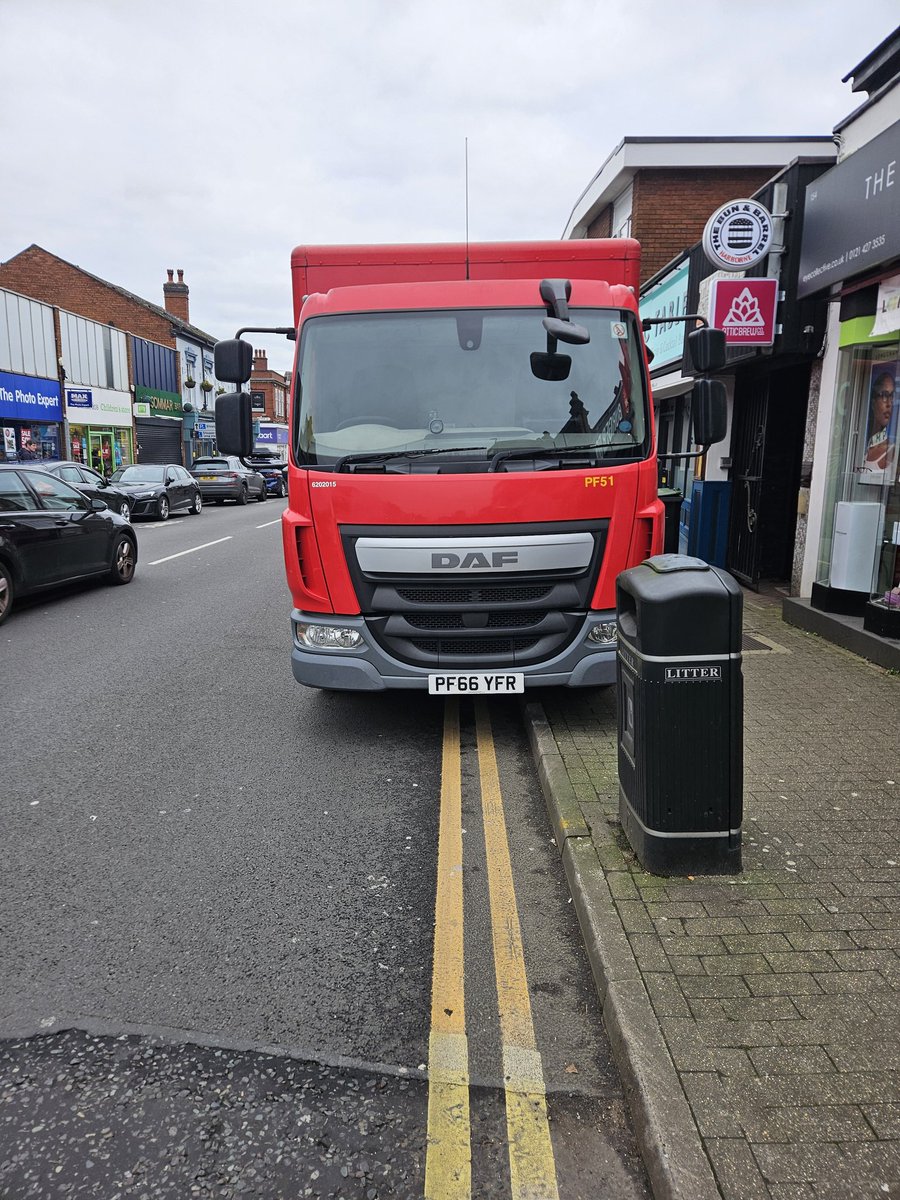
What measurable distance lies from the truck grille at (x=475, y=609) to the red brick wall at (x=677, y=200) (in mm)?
13483

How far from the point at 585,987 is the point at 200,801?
2.46m

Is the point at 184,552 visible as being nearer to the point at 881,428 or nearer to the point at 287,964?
the point at 881,428

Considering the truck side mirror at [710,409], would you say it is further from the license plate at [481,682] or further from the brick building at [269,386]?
the brick building at [269,386]

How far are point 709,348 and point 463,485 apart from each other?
194 centimetres

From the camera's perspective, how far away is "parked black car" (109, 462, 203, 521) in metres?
22.2

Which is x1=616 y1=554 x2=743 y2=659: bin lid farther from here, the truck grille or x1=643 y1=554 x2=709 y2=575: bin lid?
the truck grille

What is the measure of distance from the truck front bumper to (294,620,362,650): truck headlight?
23mm

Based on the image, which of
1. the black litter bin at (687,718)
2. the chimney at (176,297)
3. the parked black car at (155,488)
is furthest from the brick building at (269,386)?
the black litter bin at (687,718)

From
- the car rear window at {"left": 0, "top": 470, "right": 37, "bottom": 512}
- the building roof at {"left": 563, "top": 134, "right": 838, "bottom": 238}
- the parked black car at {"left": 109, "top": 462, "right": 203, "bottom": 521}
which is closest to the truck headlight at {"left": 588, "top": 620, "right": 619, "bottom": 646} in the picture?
the car rear window at {"left": 0, "top": 470, "right": 37, "bottom": 512}

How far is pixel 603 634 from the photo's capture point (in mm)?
5180

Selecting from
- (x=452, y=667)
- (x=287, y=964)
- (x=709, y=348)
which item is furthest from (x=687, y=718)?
(x=709, y=348)

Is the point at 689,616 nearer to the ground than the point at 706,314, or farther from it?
nearer to the ground

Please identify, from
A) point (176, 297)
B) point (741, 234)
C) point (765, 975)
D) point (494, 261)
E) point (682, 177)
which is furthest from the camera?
point (176, 297)

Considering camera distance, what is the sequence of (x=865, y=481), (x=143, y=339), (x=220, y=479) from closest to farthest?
(x=865, y=481) < (x=220, y=479) < (x=143, y=339)
